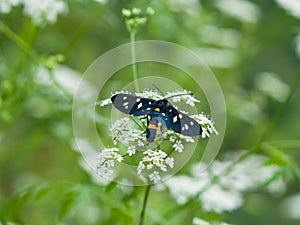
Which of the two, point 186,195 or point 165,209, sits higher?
point 186,195

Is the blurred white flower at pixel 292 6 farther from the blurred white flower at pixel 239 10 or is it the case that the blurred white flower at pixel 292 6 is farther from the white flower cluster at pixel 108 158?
the white flower cluster at pixel 108 158

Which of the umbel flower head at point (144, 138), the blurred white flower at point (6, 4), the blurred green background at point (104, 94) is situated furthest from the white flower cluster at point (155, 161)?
the blurred white flower at point (6, 4)

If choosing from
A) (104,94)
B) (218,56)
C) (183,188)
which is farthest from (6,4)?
(218,56)

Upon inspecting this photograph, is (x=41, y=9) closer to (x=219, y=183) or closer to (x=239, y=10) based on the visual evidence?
(x=219, y=183)

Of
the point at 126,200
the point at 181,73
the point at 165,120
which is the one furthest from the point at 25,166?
the point at 165,120

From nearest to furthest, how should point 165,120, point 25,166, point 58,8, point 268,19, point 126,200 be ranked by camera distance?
point 165,120 < point 126,200 < point 58,8 < point 25,166 < point 268,19

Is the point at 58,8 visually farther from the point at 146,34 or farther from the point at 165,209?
the point at 165,209

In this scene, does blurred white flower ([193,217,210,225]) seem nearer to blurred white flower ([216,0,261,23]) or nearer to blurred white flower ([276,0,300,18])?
blurred white flower ([276,0,300,18])
